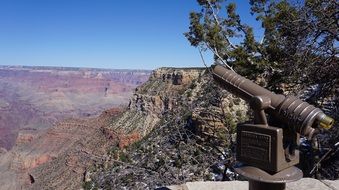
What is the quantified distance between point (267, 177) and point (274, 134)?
245mm

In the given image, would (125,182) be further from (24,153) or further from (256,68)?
(24,153)

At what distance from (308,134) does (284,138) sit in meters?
0.15

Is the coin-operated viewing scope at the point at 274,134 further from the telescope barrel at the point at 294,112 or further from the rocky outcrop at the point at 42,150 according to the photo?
the rocky outcrop at the point at 42,150

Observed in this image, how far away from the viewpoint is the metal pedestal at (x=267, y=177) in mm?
2205

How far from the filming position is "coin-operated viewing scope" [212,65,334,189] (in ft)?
6.91

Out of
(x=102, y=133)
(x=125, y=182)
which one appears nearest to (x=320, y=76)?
(x=125, y=182)

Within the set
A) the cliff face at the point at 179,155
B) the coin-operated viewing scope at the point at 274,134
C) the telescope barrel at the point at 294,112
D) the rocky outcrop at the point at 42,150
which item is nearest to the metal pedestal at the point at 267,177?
the coin-operated viewing scope at the point at 274,134

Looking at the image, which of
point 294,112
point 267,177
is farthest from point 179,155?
point 294,112

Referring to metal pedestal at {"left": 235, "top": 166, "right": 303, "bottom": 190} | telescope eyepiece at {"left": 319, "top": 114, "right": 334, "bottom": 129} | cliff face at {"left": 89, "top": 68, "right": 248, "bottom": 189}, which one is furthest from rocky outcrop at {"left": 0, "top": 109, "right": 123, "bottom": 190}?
telescope eyepiece at {"left": 319, "top": 114, "right": 334, "bottom": 129}

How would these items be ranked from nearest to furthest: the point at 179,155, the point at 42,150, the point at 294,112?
the point at 294,112 < the point at 179,155 < the point at 42,150

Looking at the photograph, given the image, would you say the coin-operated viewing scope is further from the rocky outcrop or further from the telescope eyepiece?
the rocky outcrop

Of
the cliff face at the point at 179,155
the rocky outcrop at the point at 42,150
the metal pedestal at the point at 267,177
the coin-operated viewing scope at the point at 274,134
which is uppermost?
the coin-operated viewing scope at the point at 274,134

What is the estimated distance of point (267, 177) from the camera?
222 cm

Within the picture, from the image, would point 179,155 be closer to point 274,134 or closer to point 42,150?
point 274,134
